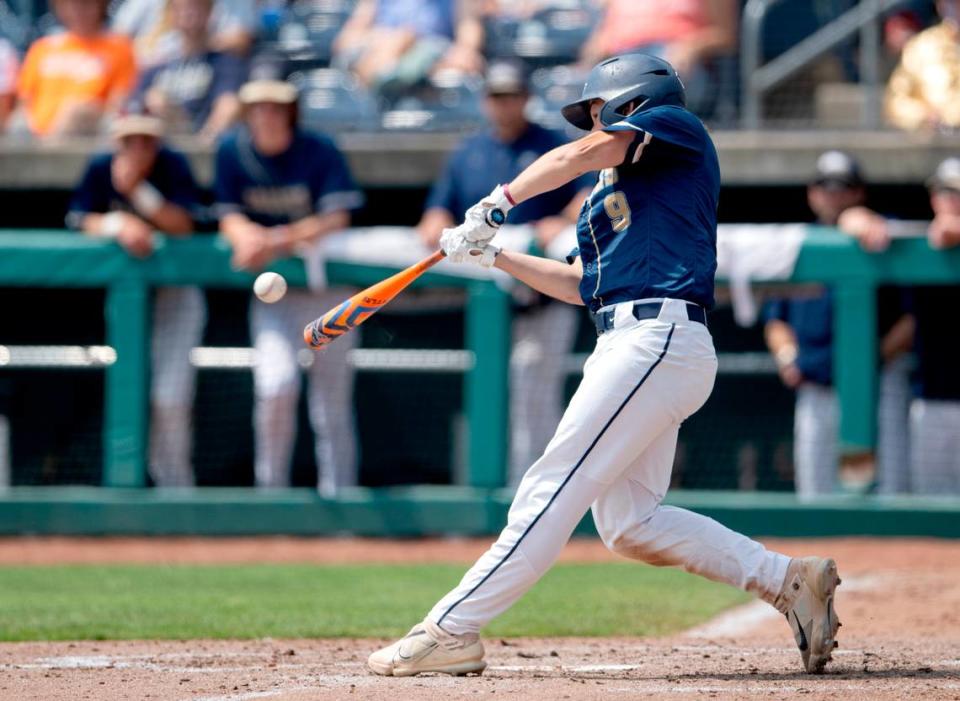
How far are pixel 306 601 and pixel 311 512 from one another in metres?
1.98

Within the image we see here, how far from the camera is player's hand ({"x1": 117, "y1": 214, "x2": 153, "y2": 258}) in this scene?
27.0 feet

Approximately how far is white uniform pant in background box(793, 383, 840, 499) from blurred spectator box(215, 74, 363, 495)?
2406 mm

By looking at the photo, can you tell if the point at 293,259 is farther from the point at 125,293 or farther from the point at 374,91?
the point at 374,91

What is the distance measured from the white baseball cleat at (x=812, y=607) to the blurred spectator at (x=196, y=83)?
616 centimetres

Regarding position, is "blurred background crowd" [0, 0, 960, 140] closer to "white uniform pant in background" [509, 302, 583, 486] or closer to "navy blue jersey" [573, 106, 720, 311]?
"white uniform pant in background" [509, 302, 583, 486]

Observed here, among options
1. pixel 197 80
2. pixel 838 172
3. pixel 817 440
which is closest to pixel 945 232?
pixel 838 172

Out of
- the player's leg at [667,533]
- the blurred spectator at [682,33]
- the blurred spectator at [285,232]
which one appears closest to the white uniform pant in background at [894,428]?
the blurred spectator at [682,33]

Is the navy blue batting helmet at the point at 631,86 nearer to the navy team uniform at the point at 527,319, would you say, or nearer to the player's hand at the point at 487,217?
the player's hand at the point at 487,217

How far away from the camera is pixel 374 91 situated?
9961mm

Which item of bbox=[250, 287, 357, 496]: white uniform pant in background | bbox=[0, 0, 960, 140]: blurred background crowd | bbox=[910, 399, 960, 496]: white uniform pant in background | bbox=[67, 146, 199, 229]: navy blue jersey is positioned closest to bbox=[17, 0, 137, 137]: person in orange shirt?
bbox=[0, 0, 960, 140]: blurred background crowd

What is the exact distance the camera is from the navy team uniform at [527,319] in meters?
8.13

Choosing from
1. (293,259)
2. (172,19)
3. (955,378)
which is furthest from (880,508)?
(172,19)

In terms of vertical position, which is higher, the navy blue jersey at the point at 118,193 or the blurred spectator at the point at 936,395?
the navy blue jersey at the point at 118,193

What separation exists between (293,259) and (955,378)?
354 centimetres
